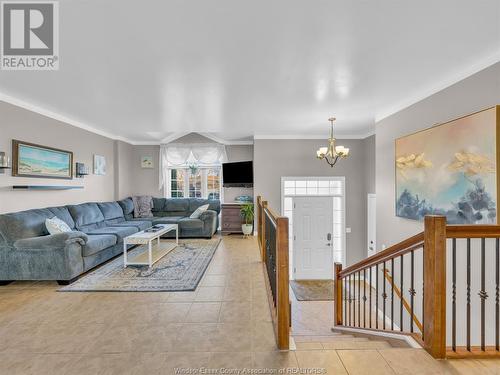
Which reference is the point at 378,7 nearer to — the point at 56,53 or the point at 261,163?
the point at 56,53

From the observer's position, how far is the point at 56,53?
8.06 feet

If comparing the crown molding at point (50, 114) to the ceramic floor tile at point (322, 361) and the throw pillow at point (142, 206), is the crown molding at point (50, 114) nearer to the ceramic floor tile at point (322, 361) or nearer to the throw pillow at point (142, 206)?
the throw pillow at point (142, 206)

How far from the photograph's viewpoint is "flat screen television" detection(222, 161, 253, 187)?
6.64 meters

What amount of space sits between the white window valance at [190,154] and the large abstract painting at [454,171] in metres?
4.54

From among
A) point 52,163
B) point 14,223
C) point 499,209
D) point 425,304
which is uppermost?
point 52,163

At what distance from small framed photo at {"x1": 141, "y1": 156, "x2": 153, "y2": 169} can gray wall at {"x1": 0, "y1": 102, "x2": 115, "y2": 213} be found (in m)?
0.87

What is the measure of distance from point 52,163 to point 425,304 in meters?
5.50

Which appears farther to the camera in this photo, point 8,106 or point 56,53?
point 8,106

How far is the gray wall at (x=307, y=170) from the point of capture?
6.23m

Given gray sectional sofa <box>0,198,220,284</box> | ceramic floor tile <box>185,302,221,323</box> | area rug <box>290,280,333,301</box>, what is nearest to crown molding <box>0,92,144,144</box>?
gray sectional sofa <box>0,198,220,284</box>

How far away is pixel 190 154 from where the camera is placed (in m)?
A: 7.15

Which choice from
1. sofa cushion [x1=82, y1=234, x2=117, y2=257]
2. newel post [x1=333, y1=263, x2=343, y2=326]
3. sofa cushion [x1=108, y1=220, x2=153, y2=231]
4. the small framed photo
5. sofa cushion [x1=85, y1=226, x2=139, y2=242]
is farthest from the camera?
the small framed photo

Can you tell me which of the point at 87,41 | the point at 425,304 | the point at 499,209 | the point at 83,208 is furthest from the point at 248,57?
the point at 83,208

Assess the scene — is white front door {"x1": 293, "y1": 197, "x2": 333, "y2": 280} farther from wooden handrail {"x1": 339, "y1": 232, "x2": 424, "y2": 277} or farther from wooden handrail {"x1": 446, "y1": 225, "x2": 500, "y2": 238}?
wooden handrail {"x1": 446, "y1": 225, "x2": 500, "y2": 238}
